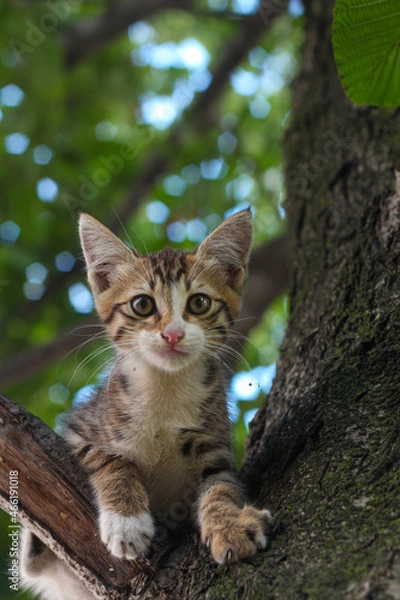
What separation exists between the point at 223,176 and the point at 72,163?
1.34m

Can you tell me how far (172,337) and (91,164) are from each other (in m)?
2.97

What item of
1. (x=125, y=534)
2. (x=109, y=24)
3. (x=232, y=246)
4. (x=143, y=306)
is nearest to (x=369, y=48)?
(x=232, y=246)

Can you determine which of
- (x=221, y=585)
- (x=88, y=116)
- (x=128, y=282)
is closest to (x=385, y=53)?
(x=128, y=282)

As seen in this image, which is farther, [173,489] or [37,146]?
[37,146]

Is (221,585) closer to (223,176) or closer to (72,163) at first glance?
(72,163)

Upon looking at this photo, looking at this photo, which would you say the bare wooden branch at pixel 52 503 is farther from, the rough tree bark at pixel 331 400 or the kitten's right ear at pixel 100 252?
the kitten's right ear at pixel 100 252

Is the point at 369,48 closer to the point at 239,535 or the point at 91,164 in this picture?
the point at 239,535

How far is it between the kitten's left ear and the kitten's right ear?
1.17ft

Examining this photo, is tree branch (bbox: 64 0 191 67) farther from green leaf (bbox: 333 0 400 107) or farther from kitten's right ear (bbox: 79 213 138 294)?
green leaf (bbox: 333 0 400 107)

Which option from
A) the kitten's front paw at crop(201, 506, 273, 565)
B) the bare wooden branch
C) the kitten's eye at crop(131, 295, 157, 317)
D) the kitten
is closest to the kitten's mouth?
the kitten

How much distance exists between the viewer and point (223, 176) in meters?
5.72

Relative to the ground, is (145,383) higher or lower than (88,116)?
lower

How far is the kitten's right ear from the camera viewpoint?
2.97 m

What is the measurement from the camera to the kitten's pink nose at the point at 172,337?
8.32 feet
